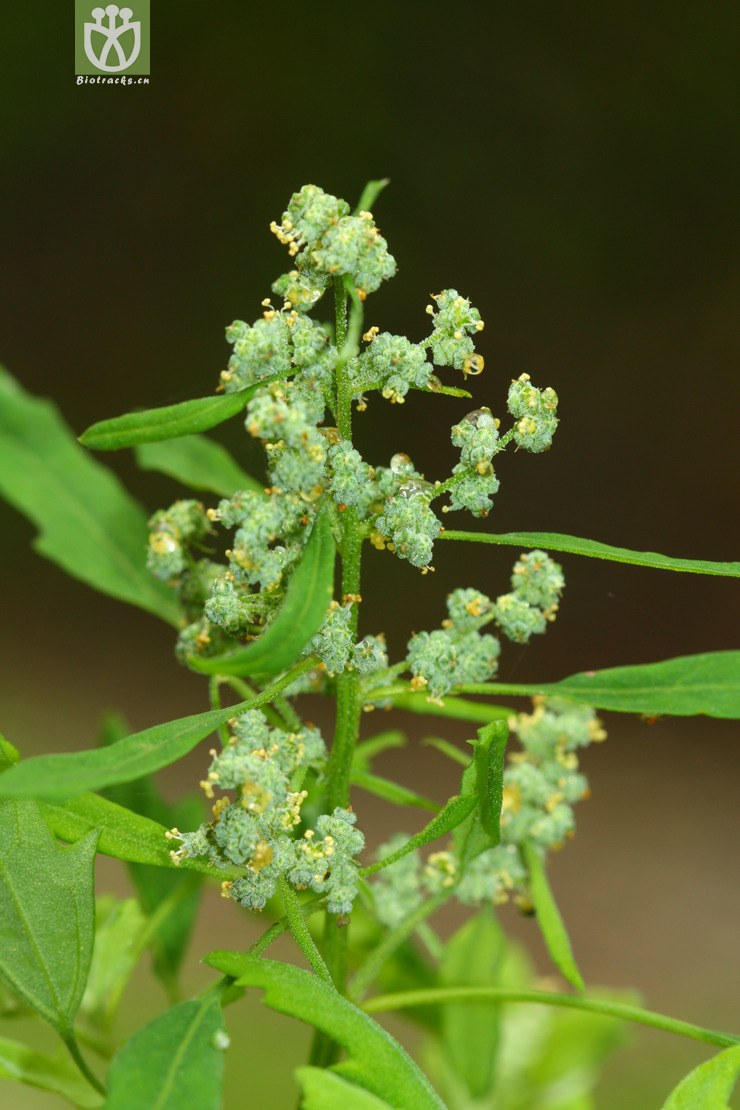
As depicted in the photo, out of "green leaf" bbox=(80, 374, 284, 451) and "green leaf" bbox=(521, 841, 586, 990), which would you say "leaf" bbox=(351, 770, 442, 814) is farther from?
"green leaf" bbox=(80, 374, 284, 451)

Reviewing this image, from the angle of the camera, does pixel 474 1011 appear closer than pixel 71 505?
No

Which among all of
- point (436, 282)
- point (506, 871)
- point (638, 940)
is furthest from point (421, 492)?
point (638, 940)

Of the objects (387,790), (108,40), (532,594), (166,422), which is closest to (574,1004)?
(387,790)

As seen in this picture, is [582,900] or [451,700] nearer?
[451,700]

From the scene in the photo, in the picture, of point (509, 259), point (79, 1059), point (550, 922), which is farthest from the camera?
point (509, 259)

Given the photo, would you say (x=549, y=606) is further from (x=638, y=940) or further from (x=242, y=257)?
(x=638, y=940)

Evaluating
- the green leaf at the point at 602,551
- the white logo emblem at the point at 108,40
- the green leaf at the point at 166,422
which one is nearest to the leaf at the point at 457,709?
the green leaf at the point at 602,551

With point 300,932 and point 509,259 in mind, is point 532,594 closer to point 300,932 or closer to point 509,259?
point 300,932
